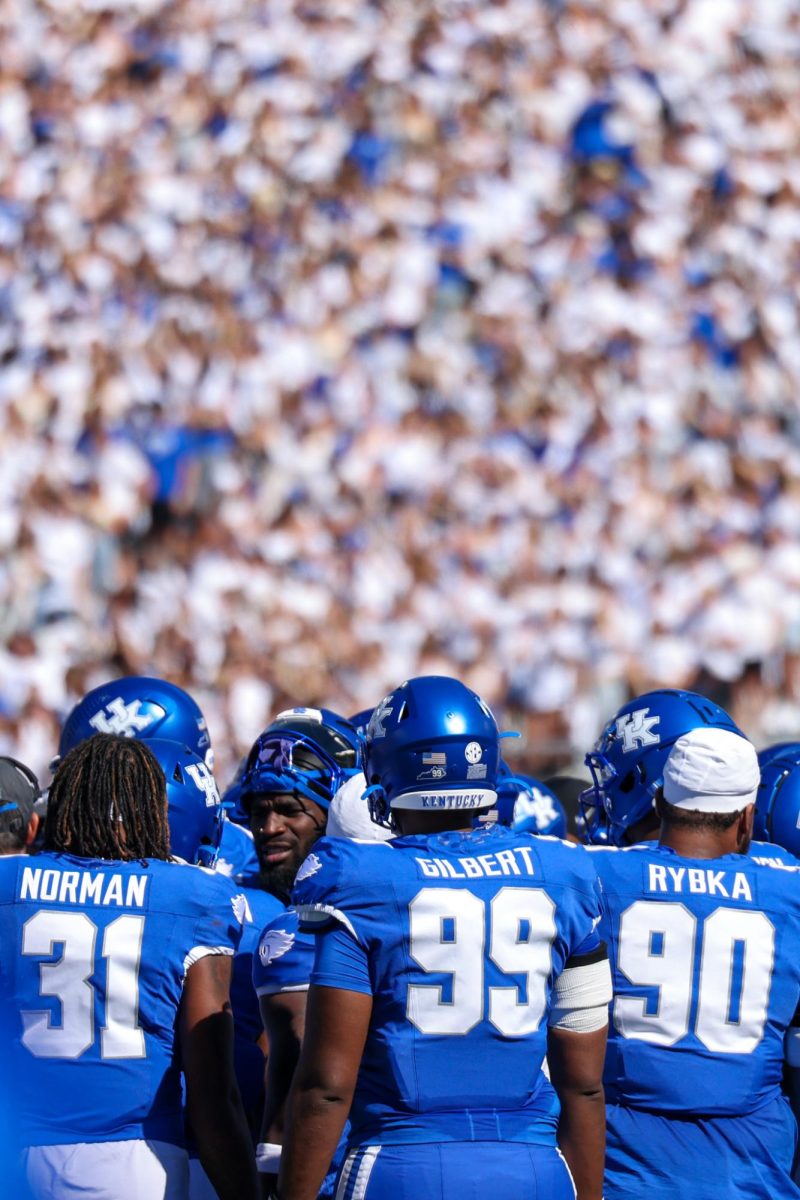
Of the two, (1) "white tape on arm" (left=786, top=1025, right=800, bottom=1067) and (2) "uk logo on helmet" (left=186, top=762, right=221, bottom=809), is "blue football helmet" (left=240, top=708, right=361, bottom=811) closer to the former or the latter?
(2) "uk logo on helmet" (left=186, top=762, right=221, bottom=809)

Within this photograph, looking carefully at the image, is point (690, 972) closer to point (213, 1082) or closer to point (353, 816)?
point (353, 816)

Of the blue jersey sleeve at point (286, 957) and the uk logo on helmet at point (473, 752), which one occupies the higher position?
the uk logo on helmet at point (473, 752)

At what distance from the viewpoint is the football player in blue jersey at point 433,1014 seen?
259 cm

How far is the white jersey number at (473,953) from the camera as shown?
2602 millimetres

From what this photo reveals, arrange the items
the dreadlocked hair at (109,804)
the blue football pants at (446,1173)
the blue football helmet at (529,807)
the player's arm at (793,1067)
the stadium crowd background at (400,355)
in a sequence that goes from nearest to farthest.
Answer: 1. the blue football pants at (446,1173)
2. the dreadlocked hair at (109,804)
3. the player's arm at (793,1067)
4. the blue football helmet at (529,807)
5. the stadium crowd background at (400,355)

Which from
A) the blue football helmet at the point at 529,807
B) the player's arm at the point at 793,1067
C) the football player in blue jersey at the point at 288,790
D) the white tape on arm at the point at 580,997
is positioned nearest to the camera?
the white tape on arm at the point at 580,997

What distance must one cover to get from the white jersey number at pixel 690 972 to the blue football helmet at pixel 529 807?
1250 millimetres

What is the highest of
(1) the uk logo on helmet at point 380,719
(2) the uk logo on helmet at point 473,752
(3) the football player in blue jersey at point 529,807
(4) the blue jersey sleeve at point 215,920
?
(1) the uk logo on helmet at point 380,719

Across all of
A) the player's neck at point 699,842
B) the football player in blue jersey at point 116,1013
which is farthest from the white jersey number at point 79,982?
the player's neck at point 699,842

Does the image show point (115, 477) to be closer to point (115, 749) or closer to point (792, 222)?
point (792, 222)

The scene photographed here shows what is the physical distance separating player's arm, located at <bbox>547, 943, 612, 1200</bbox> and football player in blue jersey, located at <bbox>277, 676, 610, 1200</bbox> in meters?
0.05

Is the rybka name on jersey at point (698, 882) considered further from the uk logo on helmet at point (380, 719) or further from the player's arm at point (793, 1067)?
the uk logo on helmet at point (380, 719)

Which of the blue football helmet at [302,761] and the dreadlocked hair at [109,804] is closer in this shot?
the dreadlocked hair at [109,804]

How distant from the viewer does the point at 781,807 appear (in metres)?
3.92
